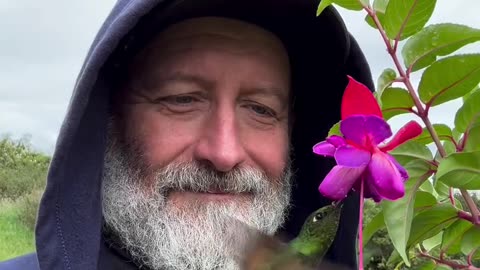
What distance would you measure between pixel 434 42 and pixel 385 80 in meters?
0.09

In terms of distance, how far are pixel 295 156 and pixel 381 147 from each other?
1.09 metres

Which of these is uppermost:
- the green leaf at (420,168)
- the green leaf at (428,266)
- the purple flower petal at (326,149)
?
the purple flower petal at (326,149)

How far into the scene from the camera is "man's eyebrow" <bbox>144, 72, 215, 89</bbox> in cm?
157

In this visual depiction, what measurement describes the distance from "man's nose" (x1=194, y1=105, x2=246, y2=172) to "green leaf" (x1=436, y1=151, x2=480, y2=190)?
0.59m

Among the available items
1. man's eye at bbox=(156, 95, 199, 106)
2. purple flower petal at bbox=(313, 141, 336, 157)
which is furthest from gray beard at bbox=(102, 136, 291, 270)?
purple flower petal at bbox=(313, 141, 336, 157)

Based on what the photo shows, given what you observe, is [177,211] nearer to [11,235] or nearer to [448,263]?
[448,263]

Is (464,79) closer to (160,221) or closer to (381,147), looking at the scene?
(381,147)

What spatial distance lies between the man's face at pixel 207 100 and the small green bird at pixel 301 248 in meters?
0.49

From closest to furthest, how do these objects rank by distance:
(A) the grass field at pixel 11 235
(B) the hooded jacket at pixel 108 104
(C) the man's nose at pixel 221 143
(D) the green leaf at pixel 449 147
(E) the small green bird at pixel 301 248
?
1. (E) the small green bird at pixel 301 248
2. (D) the green leaf at pixel 449 147
3. (B) the hooded jacket at pixel 108 104
4. (C) the man's nose at pixel 221 143
5. (A) the grass field at pixel 11 235

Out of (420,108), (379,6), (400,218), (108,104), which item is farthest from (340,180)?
(108,104)

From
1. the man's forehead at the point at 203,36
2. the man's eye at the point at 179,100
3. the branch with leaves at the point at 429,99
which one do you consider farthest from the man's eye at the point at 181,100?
the branch with leaves at the point at 429,99

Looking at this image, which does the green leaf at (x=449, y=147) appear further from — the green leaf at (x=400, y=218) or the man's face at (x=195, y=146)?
the man's face at (x=195, y=146)

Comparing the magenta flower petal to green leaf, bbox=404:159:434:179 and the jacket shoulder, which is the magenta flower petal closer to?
green leaf, bbox=404:159:434:179

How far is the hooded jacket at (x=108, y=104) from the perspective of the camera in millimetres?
1359
